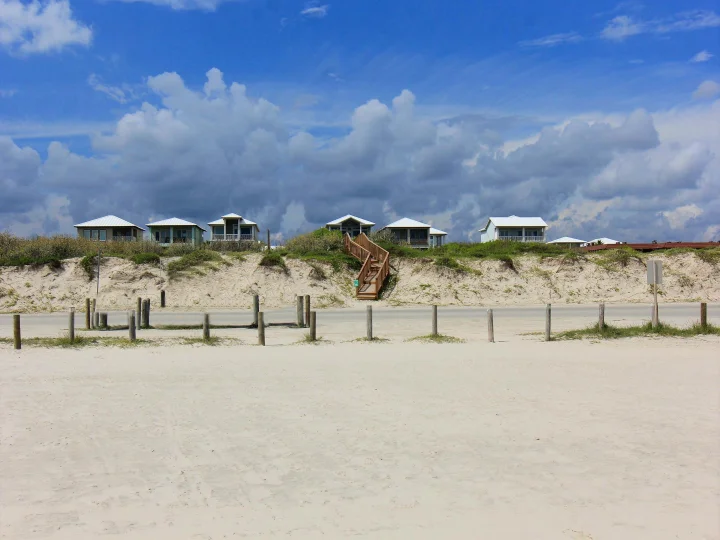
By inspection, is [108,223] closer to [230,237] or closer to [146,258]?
[230,237]

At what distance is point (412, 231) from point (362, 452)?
6118 cm

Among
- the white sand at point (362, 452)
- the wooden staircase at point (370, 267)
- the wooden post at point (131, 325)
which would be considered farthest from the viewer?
the wooden staircase at point (370, 267)

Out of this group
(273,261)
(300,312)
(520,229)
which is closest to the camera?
(300,312)

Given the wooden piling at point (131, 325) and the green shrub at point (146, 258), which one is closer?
the wooden piling at point (131, 325)

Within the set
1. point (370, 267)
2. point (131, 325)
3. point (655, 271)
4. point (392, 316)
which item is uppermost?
point (370, 267)

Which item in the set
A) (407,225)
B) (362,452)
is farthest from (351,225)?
(362,452)

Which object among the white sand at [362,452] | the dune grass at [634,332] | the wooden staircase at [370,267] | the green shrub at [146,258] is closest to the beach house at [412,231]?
the wooden staircase at [370,267]

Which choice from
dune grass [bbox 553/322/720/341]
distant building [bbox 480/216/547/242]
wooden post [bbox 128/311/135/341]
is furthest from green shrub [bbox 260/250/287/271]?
distant building [bbox 480/216/547/242]

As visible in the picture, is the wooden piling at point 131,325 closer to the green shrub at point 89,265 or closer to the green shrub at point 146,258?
the green shrub at point 89,265

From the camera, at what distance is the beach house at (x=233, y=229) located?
6738cm

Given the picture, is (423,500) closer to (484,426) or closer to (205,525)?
(205,525)

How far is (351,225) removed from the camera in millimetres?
69000

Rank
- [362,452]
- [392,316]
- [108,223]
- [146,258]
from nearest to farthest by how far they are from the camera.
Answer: [362,452]
[392,316]
[146,258]
[108,223]

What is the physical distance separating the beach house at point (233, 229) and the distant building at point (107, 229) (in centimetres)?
899
